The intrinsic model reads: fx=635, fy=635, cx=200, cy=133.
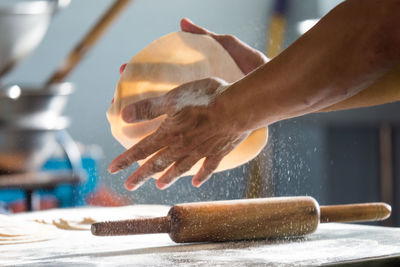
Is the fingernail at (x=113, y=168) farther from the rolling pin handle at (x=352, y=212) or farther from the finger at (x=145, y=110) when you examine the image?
the rolling pin handle at (x=352, y=212)

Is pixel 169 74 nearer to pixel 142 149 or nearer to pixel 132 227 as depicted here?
pixel 142 149

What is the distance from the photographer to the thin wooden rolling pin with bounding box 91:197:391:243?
1052mm

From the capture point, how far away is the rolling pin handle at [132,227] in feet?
3.35

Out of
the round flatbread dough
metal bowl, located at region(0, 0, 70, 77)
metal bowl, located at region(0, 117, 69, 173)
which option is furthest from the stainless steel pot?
the round flatbread dough

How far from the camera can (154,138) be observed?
1091 millimetres

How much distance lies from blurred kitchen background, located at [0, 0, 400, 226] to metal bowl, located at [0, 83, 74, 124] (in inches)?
0.6

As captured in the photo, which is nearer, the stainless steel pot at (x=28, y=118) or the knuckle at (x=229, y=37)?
the knuckle at (x=229, y=37)


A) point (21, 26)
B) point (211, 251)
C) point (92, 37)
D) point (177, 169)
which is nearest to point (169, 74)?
point (177, 169)

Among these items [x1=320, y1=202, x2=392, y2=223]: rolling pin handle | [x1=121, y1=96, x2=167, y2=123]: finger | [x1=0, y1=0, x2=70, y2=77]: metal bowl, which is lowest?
[x1=320, y1=202, x2=392, y2=223]: rolling pin handle

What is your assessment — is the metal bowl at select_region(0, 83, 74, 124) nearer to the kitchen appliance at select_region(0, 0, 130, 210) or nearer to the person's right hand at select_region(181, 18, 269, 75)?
the kitchen appliance at select_region(0, 0, 130, 210)

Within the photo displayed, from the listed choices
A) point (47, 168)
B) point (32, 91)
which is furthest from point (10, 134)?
point (47, 168)

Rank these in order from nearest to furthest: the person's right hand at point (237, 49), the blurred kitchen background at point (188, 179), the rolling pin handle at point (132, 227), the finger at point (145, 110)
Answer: the rolling pin handle at point (132, 227)
the finger at point (145, 110)
the person's right hand at point (237, 49)
the blurred kitchen background at point (188, 179)

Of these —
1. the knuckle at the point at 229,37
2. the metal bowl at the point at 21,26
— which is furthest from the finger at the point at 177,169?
the metal bowl at the point at 21,26

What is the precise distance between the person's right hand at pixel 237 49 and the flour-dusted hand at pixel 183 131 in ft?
1.07
